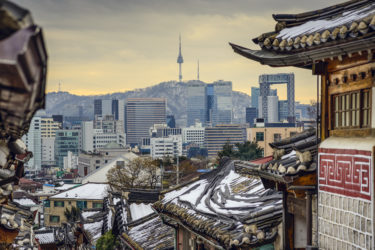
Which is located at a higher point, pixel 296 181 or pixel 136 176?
pixel 296 181

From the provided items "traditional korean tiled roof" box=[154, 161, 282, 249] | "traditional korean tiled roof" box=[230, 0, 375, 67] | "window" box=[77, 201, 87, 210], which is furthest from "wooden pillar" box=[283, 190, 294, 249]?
"window" box=[77, 201, 87, 210]

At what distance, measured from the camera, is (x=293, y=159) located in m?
11.2

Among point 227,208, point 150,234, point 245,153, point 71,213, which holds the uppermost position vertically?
point 227,208

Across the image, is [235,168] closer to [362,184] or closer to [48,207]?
[362,184]

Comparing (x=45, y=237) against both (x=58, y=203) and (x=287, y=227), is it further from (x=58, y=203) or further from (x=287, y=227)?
(x=287, y=227)

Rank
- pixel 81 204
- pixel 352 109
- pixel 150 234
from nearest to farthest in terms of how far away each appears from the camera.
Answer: pixel 352 109 → pixel 150 234 → pixel 81 204

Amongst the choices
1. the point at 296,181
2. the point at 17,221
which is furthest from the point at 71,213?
the point at 296,181

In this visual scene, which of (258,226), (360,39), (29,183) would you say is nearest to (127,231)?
(258,226)

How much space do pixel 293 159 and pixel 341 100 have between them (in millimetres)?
1543

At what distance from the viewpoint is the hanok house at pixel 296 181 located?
1052 cm

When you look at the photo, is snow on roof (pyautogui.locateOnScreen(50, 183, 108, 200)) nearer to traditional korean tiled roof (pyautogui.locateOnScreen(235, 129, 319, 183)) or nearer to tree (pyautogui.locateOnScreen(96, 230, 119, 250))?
tree (pyautogui.locateOnScreen(96, 230, 119, 250))

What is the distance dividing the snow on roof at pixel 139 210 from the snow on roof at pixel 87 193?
196ft

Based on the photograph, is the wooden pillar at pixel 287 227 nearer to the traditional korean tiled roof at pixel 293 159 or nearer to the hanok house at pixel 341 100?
the traditional korean tiled roof at pixel 293 159

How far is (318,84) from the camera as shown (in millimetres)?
11008
